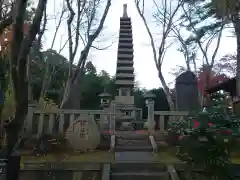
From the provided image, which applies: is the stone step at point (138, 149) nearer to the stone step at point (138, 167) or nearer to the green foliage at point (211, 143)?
the stone step at point (138, 167)

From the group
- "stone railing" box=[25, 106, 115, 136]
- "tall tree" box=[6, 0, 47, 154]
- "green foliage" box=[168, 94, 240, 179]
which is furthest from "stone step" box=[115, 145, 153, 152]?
"tall tree" box=[6, 0, 47, 154]

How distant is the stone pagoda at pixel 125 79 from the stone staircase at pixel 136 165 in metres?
6.69

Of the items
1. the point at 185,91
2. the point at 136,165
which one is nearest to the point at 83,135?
the point at 136,165

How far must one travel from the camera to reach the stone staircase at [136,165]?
243 inches

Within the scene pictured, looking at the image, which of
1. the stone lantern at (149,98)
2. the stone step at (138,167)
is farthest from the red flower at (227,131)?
the stone lantern at (149,98)

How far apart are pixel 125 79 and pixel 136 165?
13.1 m

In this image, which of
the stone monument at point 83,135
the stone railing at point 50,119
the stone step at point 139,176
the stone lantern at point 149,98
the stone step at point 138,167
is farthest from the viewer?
the stone lantern at point 149,98

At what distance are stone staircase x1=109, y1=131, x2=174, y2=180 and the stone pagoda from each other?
6.69 meters

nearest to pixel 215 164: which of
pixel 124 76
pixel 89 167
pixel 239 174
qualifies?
pixel 239 174

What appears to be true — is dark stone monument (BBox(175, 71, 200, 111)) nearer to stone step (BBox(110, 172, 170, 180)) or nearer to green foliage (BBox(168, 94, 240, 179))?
stone step (BBox(110, 172, 170, 180))

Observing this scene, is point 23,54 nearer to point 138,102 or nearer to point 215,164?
point 215,164

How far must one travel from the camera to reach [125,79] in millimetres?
19469

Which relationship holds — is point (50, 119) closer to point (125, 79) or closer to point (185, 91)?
point (185, 91)

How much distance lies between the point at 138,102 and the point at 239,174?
2036cm
